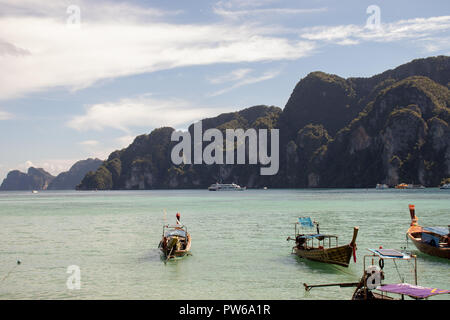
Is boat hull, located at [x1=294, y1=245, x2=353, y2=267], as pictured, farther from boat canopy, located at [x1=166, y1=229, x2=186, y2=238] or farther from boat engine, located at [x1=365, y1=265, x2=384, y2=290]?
boat canopy, located at [x1=166, y1=229, x2=186, y2=238]

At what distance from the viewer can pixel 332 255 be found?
1062 inches

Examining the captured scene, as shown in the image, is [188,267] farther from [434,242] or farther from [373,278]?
[434,242]

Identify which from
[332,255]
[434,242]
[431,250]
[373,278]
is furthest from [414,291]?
[434,242]

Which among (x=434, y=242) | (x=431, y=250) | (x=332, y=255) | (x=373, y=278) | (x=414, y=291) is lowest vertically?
(x=431, y=250)

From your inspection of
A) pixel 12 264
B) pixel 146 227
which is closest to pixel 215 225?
pixel 146 227

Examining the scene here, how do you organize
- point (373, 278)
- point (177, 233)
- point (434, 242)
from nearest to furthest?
point (373, 278)
point (434, 242)
point (177, 233)

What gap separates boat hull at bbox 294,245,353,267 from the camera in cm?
2578

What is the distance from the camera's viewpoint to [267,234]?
44906 millimetres

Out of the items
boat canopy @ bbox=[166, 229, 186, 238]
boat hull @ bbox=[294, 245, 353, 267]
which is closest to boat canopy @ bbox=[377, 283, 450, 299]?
boat hull @ bbox=[294, 245, 353, 267]

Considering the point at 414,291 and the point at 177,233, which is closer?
the point at 414,291

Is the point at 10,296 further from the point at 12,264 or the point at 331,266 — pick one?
the point at 331,266

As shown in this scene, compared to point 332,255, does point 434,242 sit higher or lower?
higher
